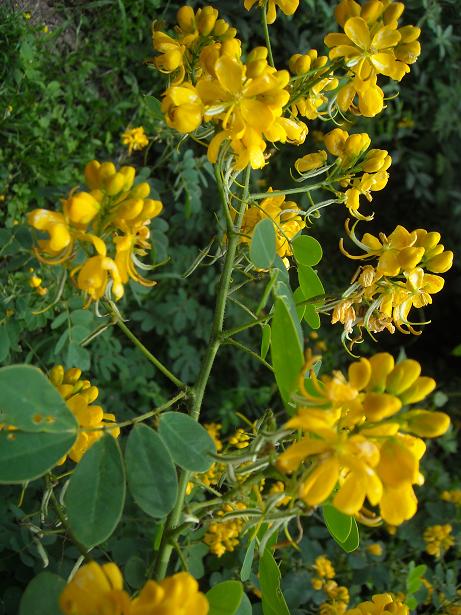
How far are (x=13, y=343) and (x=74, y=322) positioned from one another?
16 cm

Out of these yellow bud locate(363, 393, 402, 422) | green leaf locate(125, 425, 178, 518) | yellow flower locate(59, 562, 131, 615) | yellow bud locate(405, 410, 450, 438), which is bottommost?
green leaf locate(125, 425, 178, 518)

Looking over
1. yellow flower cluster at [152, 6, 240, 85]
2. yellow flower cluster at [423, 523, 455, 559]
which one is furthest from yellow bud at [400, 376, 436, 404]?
yellow flower cluster at [423, 523, 455, 559]

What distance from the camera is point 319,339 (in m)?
2.21

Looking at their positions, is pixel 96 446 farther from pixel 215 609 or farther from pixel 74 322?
pixel 74 322

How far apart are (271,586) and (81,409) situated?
0.27 meters

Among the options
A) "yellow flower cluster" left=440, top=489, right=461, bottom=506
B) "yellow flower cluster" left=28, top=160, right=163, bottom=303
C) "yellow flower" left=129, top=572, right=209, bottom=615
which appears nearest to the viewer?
"yellow flower" left=129, top=572, right=209, bottom=615

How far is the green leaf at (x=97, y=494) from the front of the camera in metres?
0.50

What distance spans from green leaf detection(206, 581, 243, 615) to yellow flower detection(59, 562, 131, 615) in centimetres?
15

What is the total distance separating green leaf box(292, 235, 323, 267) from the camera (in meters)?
0.82

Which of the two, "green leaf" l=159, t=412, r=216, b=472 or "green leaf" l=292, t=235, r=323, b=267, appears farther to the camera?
"green leaf" l=292, t=235, r=323, b=267

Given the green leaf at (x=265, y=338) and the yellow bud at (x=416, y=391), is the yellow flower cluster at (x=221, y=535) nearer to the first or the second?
the green leaf at (x=265, y=338)

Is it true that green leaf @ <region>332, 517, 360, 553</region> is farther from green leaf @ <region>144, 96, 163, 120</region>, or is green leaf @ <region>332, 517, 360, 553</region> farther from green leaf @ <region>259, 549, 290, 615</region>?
green leaf @ <region>144, 96, 163, 120</region>

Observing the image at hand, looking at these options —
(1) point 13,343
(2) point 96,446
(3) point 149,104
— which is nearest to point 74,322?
(1) point 13,343

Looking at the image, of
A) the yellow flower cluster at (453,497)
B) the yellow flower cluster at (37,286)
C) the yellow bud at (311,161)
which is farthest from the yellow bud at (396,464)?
the yellow flower cluster at (453,497)
